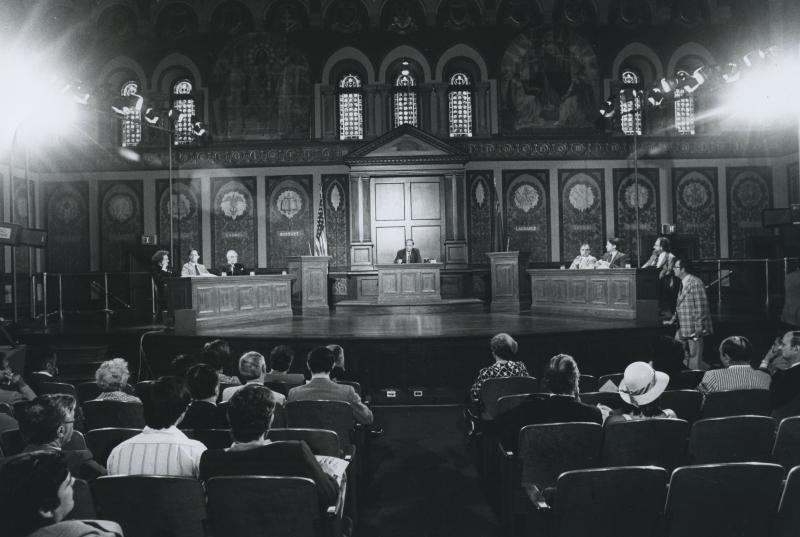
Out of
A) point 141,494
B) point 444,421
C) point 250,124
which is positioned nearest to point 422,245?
point 250,124

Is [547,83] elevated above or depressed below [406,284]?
above

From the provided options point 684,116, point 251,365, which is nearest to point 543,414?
point 251,365

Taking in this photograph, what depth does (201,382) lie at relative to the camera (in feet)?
13.6

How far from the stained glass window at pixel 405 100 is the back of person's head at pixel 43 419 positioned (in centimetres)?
1550

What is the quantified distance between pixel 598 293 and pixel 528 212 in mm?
5696

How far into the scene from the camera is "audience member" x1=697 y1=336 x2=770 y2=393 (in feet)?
16.6

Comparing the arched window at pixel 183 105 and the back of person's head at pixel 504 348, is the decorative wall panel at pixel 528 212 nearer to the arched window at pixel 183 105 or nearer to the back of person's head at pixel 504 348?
the arched window at pixel 183 105

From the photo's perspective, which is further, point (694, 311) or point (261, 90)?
point (261, 90)

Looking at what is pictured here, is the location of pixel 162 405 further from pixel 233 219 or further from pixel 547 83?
pixel 547 83

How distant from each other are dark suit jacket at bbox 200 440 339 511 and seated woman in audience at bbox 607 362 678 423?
5.89 ft

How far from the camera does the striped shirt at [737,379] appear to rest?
5.04 m

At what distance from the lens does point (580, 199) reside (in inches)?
695

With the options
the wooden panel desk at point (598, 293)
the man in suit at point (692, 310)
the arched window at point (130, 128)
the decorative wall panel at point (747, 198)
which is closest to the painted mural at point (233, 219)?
the arched window at point (130, 128)

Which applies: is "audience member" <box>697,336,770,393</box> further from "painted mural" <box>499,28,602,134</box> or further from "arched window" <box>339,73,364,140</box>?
"arched window" <box>339,73,364,140</box>
